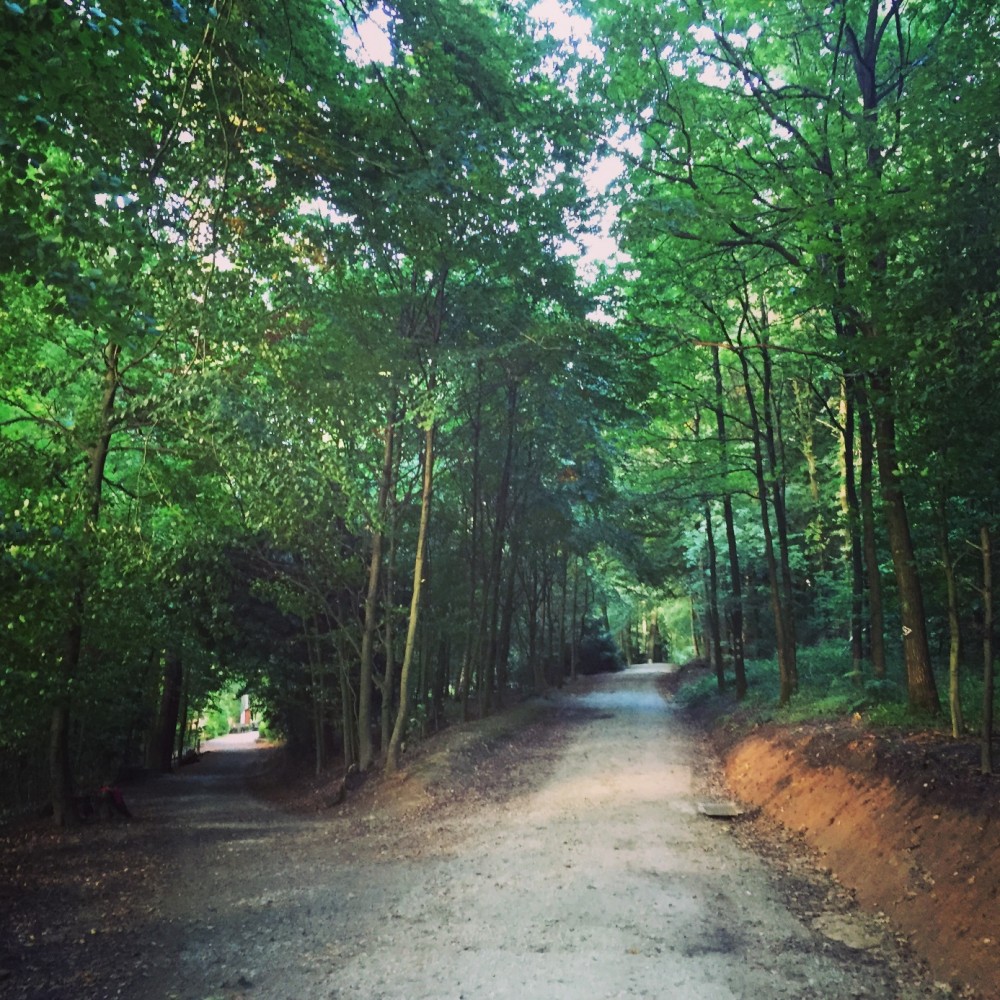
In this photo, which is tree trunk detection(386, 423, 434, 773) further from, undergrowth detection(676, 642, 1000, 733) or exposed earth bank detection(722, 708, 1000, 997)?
undergrowth detection(676, 642, 1000, 733)

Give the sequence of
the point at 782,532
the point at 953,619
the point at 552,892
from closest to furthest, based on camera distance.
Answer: the point at 552,892 → the point at 953,619 → the point at 782,532

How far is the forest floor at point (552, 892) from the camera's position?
454cm

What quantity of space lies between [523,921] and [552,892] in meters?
0.70

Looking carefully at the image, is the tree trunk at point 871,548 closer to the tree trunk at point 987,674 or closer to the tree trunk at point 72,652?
the tree trunk at point 987,674

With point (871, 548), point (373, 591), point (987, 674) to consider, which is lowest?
point (987, 674)

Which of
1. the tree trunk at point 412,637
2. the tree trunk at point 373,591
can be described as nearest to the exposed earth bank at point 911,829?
the tree trunk at point 412,637

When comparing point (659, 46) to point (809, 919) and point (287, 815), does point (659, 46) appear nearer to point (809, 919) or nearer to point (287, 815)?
point (809, 919)

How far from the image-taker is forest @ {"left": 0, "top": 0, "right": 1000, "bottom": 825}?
5.73 meters

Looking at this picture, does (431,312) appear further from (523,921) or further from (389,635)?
(523,921)

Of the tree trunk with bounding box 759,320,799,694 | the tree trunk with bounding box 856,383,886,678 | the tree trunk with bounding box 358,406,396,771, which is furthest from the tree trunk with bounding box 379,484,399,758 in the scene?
the tree trunk with bounding box 856,383,886,678

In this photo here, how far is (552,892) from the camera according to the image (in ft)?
20.0

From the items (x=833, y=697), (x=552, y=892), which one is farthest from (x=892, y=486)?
(x=552, y=892)

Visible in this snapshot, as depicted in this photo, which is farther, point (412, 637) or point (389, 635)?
point (389, 635)

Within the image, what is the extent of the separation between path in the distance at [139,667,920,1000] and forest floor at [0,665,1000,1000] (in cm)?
2
